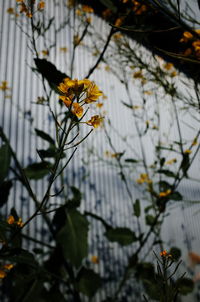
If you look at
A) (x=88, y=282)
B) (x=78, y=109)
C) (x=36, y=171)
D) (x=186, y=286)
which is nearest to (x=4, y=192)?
(x=36, y=171)

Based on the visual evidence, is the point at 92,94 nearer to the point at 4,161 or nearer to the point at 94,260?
the point at 4,161

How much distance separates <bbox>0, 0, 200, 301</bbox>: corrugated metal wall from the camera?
1.01m

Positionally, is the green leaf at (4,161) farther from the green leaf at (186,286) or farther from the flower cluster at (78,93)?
the green leaf at (186,286)

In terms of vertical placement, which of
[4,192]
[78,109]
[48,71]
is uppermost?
[48,71]

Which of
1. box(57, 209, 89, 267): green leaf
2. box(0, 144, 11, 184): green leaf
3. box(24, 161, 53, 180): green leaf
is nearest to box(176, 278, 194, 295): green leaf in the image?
box(57, 209, 89, 267): green leaf

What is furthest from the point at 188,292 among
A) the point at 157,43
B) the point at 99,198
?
the point at 157,43

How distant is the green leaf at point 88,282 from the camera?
0.73 metres

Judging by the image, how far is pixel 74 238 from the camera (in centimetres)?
63

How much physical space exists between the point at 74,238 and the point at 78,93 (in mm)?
492

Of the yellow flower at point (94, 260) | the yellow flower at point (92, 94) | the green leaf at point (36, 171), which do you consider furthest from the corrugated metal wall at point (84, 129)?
the yellow flower at point (92, 94)

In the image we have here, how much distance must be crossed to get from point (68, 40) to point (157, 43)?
63cm

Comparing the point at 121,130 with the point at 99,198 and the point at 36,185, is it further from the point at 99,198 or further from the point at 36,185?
the point at 36,185

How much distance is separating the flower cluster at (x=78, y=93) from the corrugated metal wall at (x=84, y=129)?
0.58 m

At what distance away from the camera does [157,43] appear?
Answer: 83cm
